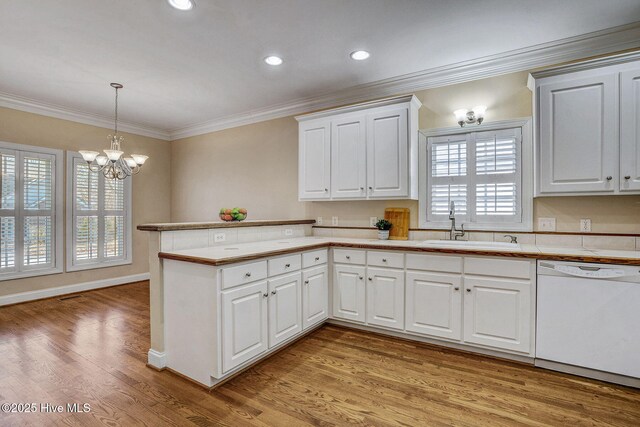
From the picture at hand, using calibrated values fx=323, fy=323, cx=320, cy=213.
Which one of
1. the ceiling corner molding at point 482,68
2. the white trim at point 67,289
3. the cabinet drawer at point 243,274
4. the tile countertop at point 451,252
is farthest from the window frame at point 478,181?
the white trim at point 67,289

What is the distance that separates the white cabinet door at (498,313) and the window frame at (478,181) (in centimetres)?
76

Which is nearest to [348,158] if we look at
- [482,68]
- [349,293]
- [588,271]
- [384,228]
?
[384,228]

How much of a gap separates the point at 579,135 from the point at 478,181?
86 centimetres

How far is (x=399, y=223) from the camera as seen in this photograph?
3.58 m

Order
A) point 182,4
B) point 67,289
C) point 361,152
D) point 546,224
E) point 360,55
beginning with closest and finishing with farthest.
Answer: point 182,4 → point 546,224 → point 360,55 → point 361,152 → point 67,289

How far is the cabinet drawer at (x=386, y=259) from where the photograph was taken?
2.96 meters

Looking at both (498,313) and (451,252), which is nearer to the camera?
(498,313)

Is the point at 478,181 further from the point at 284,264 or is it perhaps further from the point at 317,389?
the point at 317,389

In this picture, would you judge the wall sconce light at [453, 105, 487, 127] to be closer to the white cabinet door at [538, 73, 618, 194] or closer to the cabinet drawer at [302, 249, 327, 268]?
the white cabinet door at [538, 73, 618, 194]

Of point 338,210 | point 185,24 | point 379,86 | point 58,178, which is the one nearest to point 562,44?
point 379,86

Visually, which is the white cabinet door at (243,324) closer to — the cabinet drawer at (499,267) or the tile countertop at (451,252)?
the tile countertop at (451,252)

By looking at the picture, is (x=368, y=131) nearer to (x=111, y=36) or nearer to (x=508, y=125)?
(x=508, y=125)

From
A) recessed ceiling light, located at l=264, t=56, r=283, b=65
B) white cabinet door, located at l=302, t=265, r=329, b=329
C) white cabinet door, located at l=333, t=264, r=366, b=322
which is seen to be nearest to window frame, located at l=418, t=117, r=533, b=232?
white cabinet door, located at l=333, t=264, r=366, b=322

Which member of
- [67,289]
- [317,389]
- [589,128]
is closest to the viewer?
[317,389]
